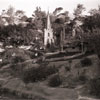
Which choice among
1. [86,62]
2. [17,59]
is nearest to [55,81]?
[86,62]

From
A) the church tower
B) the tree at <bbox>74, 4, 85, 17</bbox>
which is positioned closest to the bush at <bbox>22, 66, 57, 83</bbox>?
the church tower

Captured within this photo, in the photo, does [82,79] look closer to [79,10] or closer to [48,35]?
[48,35]

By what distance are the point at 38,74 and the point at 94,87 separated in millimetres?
10138

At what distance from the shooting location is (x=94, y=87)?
92.6 feet

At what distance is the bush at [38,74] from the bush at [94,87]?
7.90m

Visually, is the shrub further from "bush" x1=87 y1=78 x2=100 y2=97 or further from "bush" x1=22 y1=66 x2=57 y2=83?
"bush" x1=22 y1=66 x2=57 y2=83

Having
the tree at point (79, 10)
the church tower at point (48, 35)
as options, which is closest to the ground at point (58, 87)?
the church tower at point (48, 35)

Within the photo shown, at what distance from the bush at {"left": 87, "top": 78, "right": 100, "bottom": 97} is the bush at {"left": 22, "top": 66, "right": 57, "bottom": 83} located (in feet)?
25.9

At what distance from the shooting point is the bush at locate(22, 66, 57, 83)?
1393 inches

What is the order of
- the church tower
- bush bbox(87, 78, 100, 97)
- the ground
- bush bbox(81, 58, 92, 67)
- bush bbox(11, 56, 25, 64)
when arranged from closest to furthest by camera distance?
bush bbox(87, 78, 100, 97), the ground, bush bbox(81, 58, 92, 67), bush bbox(11, 56, 25, 64), the church tower

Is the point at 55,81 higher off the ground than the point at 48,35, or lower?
lower

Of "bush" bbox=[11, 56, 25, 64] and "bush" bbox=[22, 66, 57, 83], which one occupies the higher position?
"bush" bbox=[11, 56, 25, 64]

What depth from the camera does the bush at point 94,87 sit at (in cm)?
2755

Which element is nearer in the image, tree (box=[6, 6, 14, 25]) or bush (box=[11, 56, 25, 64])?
bush (box=[11, 56, 25, 64])
